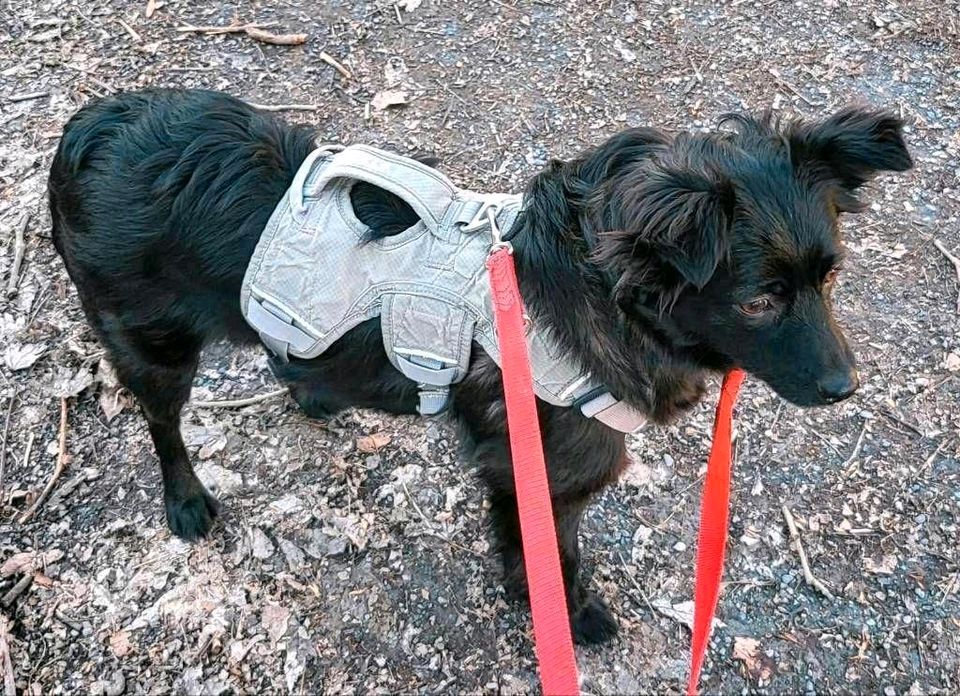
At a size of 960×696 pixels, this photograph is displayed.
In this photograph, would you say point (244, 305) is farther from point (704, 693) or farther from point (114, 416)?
point (704, 693)

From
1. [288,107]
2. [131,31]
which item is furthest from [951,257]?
[131,31]

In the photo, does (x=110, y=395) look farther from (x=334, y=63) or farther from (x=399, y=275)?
(x=334, y=63)

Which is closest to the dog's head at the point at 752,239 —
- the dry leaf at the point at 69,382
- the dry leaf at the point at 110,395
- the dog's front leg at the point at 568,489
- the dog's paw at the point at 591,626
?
the dog's front leg at the point at 568,489

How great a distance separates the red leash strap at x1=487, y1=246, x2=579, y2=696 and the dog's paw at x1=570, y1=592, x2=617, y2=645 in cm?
127

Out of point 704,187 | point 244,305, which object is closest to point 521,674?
point 244,305

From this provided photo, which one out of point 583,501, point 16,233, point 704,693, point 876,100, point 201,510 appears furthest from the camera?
point 876,100

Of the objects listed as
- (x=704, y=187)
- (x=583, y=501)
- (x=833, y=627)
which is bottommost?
(x=833, y=627)

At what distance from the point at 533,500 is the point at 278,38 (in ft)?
14.7

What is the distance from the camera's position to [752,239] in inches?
83.6

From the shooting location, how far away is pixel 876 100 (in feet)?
16.6

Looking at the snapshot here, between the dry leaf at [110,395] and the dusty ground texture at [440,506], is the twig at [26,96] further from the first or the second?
the dry leaf at [110,395]

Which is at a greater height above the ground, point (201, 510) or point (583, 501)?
point (583, 501)

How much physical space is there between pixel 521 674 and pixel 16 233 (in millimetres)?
3444

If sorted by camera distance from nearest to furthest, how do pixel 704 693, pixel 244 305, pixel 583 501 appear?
1. pixel 244 305
2. pixel 583 501
3. pixel 704 693
